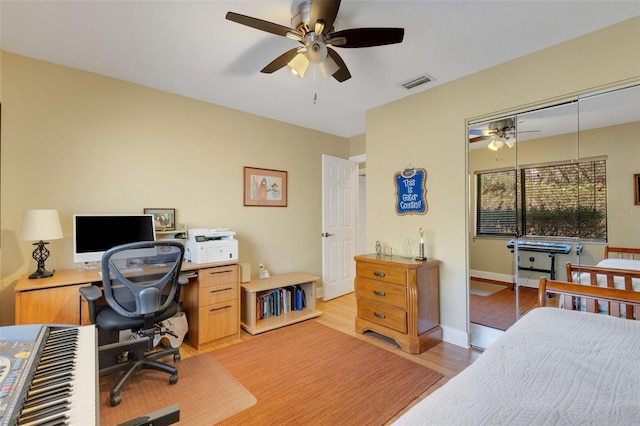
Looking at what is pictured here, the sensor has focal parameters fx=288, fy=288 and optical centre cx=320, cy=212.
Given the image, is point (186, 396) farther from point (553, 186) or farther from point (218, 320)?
point (553, 186)

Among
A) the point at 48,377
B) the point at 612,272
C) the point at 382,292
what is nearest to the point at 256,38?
the point at 48,377

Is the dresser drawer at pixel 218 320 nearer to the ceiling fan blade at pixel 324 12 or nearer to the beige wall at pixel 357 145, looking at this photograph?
the ceiling fan blade at pixel 324 12

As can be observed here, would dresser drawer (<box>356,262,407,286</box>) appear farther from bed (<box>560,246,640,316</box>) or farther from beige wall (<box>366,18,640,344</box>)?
bed (<box>560,246,640,316</box>)

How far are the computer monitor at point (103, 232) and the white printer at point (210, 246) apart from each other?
0.35m

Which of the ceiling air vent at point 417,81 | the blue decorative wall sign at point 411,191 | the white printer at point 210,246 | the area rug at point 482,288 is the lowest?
the area rug at point 482,288

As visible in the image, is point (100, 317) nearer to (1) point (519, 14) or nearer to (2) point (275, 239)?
(2) point (275, 239)

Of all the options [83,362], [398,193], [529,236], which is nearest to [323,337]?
[398,193]

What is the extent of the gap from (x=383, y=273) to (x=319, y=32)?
6.92 ft

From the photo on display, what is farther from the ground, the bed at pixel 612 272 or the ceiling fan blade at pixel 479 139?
the ceiling fan blade at pixel 479 139

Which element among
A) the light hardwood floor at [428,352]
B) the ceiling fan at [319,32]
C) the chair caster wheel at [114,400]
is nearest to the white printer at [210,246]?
the light hardwood floor at [428,352]

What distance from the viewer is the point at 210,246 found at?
2.79 metres

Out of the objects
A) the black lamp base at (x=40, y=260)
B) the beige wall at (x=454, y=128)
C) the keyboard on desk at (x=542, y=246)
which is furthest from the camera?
the keyboard on desk at (x=542, y=246)

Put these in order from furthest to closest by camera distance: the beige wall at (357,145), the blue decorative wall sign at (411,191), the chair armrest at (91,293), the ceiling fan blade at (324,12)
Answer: the beige wall at (357,145), the blue decorative wall sign at (411,191), the chair armrest at (91,293), the ceiling fan blade at (324,12)

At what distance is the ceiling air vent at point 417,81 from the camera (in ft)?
8.86
